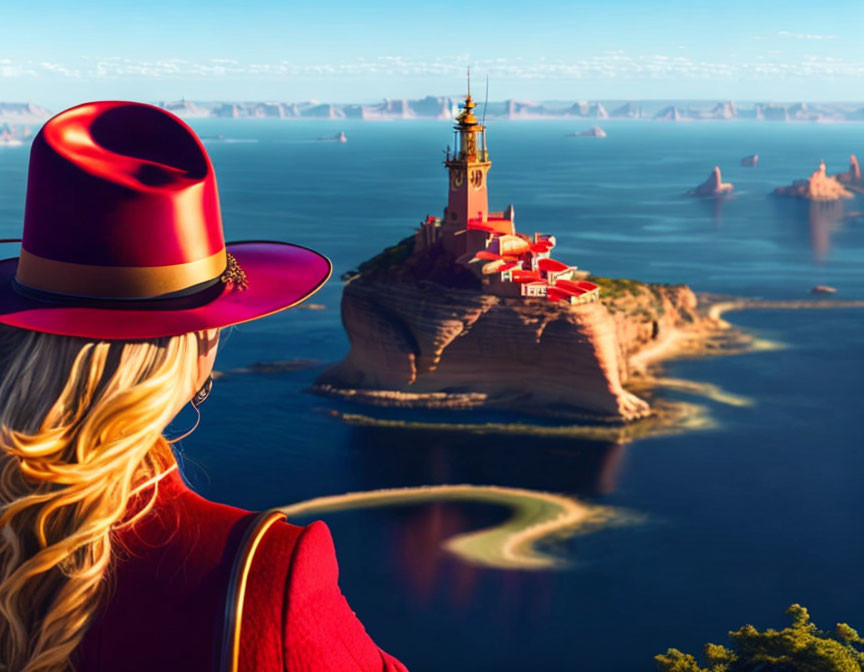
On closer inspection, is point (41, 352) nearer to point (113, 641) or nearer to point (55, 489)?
point (55, 489)

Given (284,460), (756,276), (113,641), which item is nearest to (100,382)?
(113,641)

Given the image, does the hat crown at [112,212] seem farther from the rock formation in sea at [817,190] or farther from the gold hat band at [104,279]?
the rock formation in sea at [817,190]

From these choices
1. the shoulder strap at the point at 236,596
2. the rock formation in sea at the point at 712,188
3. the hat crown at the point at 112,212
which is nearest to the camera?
the shoulder strap at the point at 236,596

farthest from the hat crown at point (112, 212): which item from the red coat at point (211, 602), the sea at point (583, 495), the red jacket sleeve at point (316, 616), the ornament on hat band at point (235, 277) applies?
the sea at point (583, 495)

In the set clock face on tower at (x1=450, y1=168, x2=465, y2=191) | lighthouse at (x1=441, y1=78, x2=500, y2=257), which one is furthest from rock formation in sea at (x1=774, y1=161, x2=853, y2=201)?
clock face on tower at (x1=450, y1=168, x2=465, y2=191)

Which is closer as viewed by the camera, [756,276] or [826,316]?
[826,316]

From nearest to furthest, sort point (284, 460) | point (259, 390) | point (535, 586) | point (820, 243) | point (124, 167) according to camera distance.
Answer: point (124, 167), point (535, 586), point (284, 460), point (259, 390), point (820, 243)
